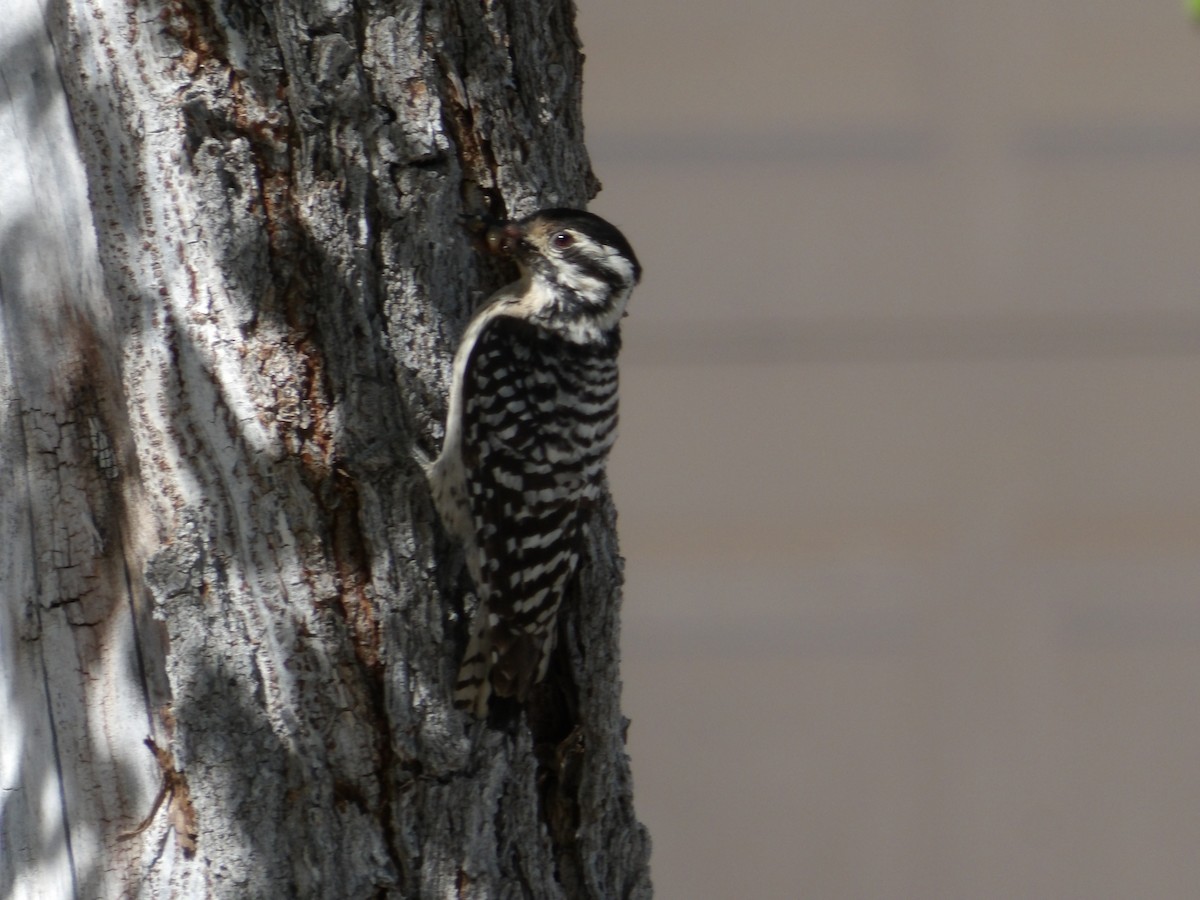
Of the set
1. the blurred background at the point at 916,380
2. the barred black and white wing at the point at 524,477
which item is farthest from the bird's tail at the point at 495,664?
the blurred background at the point at 916,380

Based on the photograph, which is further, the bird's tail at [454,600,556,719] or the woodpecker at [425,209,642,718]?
the woodpecker at [425,209,642,718]

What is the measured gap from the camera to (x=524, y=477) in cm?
323

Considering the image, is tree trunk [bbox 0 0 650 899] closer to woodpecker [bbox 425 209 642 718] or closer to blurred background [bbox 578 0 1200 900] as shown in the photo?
woodpecker [bbox 425 209 642 718]

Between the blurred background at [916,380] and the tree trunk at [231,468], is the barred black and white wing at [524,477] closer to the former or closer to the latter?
the tree trunk at [231,468]

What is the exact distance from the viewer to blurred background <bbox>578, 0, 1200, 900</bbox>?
5766 mm

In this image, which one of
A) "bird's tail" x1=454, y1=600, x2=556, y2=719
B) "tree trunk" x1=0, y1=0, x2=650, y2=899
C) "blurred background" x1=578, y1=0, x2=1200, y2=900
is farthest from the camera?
"blurred background" x1=578, y1=0, x2=1200, y2=900

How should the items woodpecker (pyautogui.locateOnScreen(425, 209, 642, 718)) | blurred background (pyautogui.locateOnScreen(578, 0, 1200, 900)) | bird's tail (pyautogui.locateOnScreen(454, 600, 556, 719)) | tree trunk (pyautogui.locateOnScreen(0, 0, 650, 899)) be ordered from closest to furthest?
tree trunk (pyautogui.locateOnScreen(0, 0, 650, 899)), bird's tail (pyautogui.locateOnScreen(454, 600, 556, 719)), woodpecker (pyautogui.locateOnScreen(425, 209, 642, 718)), blurred background (pyautogui.locateOnScreen(578, 0, 1200, 900))

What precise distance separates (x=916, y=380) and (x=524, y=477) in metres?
3.03

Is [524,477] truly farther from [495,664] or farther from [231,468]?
[231,468]

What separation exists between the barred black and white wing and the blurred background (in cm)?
237

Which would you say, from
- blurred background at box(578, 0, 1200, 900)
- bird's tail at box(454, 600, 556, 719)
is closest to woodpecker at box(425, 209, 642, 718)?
bird's tail at box(454, 600, 556, 719)

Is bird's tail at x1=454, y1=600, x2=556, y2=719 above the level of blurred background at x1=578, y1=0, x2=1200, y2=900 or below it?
below

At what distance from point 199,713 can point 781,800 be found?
3.94 meters

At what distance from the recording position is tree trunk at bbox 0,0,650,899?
2605 millimetres
